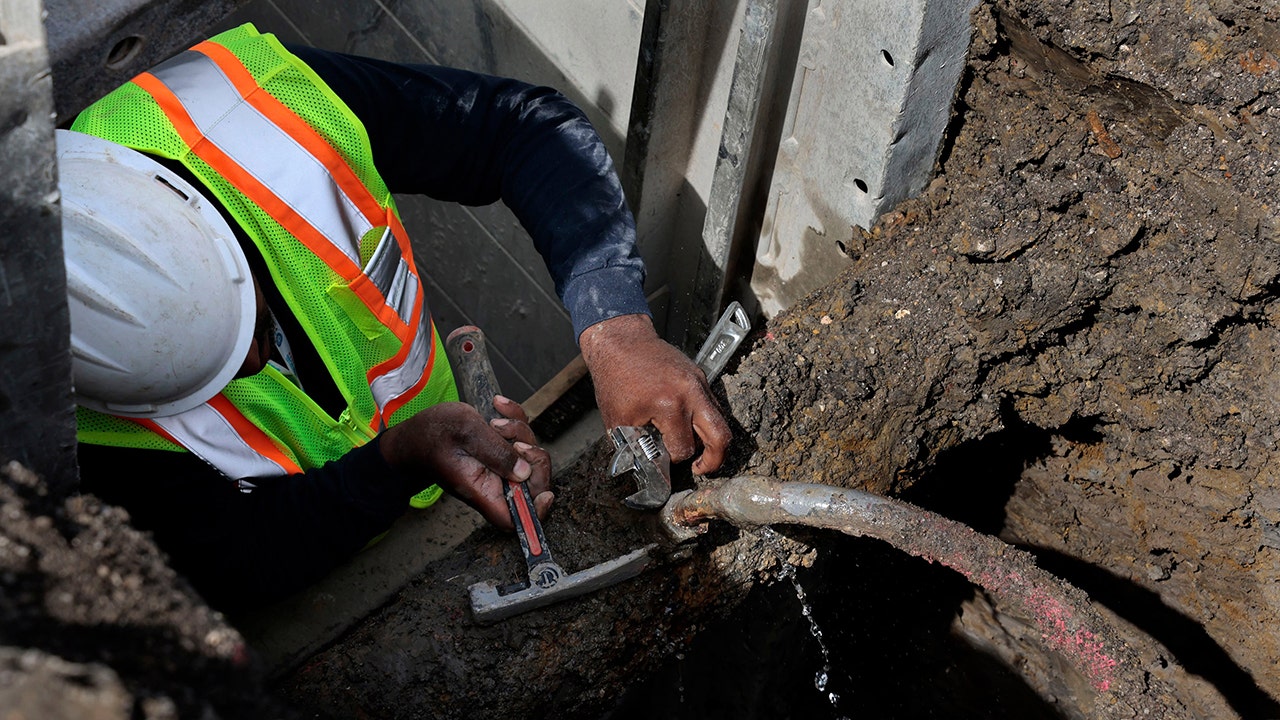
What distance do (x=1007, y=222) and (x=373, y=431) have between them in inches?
57.9

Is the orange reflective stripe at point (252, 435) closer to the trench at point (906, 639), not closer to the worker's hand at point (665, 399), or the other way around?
the worker's hand at point (665, 399)

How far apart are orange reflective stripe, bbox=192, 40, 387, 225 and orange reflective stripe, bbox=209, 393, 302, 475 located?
49 cm

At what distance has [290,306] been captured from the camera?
2016mm

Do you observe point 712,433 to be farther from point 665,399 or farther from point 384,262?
point 384,262

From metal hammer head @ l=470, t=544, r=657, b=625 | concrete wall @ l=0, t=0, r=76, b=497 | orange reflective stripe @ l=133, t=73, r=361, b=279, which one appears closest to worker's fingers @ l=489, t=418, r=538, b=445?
metal hammer head @ l=470, t=544, r=657, b=625

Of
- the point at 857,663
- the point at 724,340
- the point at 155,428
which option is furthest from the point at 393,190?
the point at 857,663

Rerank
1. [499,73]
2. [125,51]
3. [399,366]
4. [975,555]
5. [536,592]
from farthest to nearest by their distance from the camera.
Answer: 1. [499,73]
2. [399,366]
3. [536,592]
4. [975,555]
5. [125,51]

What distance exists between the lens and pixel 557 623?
1826 mm

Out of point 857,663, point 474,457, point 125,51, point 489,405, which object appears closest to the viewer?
point 125,51

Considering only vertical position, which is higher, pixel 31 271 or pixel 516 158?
pixel 516 158

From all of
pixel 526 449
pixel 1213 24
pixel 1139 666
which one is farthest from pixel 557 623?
pixel 1213 24

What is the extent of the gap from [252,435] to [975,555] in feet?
4.61

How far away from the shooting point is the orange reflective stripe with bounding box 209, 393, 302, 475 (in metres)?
1.96

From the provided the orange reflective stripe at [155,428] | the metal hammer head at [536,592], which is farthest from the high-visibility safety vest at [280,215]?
the metal hammer head at [536,592]
